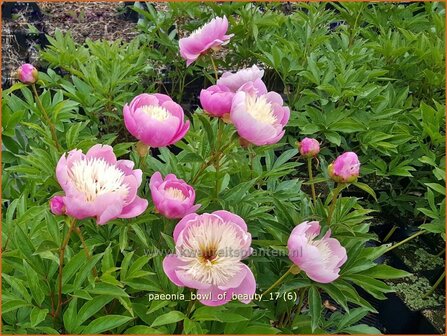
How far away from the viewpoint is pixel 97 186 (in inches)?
26.0

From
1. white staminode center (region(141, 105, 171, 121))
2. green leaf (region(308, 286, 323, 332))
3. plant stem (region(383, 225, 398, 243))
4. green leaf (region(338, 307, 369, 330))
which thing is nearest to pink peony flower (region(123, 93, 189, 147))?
white staminode center (region(141, 105, 171, 121))

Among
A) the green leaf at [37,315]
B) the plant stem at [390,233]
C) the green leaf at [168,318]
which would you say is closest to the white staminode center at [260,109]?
the green leaf at [168,318]

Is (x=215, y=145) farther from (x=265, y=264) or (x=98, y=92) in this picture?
(x=98, y=92)

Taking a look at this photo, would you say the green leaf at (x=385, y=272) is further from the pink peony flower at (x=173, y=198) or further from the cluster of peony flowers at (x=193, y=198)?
the pink peony flower at (x=173, y=198)

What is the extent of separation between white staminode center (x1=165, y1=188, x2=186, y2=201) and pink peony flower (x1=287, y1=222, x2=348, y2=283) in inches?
6.9

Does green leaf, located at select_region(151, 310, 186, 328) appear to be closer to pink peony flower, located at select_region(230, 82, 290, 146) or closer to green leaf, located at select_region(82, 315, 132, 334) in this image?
green leaf, located at select_region(82, 315, 132, 334)

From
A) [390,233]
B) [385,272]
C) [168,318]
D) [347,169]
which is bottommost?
[390,233]

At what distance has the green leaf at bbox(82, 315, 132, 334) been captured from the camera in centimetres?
76

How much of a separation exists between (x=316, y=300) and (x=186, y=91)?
1644mm

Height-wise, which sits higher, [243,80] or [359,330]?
[243,80]

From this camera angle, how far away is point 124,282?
791 millimetres

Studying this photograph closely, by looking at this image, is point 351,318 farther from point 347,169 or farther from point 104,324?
point 104,324

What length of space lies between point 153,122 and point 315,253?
30 centimetres

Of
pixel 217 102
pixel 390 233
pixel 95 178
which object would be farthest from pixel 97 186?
pixel 390 233
